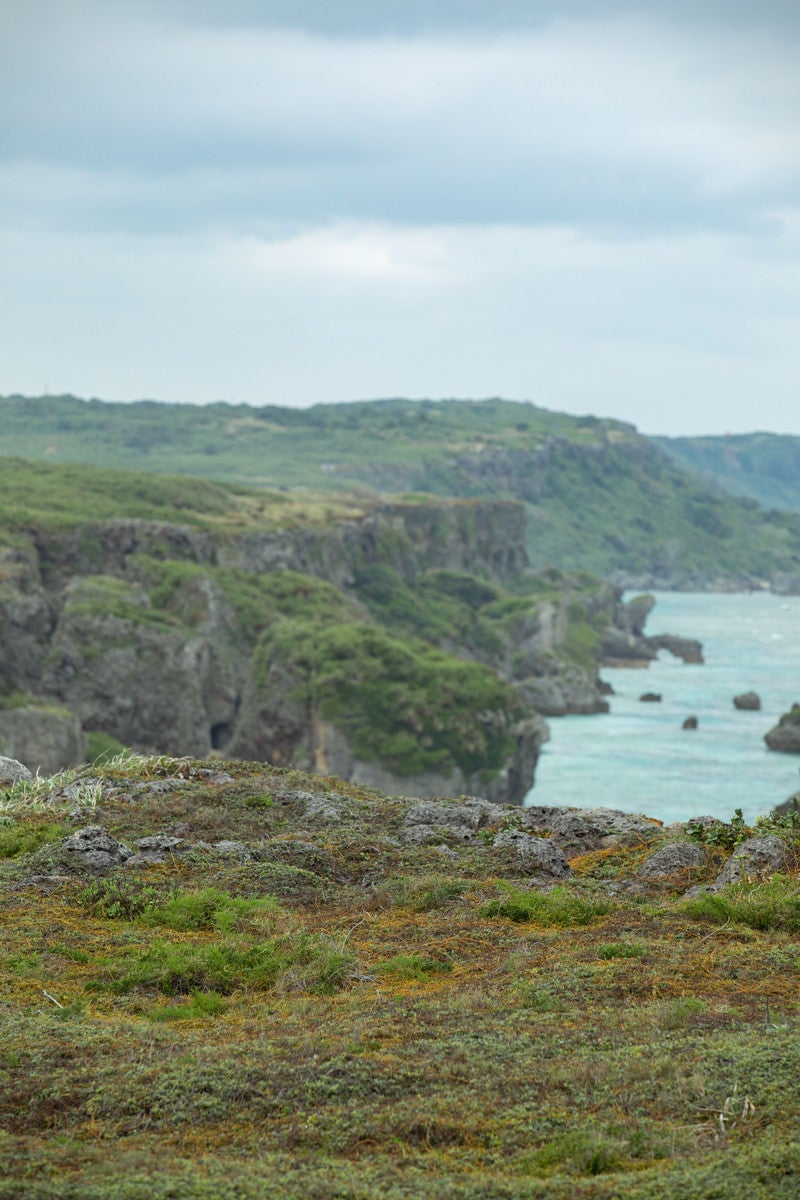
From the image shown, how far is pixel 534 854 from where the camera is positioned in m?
17.0

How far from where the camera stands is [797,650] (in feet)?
544

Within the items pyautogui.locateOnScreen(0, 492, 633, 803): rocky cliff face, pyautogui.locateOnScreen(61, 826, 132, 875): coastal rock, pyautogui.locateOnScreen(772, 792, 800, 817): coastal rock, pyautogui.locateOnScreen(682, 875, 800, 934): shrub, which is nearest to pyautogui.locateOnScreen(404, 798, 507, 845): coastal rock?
pyautogui.locateOnScreen(61, 826, 132, 875): coastal rock

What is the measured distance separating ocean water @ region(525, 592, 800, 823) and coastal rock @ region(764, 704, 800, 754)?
1193 millimetres

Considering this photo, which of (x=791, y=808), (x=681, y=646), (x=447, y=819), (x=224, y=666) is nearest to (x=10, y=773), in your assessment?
(x=447, y=819)

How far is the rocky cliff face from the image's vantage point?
7431cm

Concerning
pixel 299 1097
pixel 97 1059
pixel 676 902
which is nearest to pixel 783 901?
pixel 676 902

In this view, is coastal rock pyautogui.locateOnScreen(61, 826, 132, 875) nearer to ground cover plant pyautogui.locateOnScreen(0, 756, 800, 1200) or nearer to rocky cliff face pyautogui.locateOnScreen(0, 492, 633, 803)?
ground cover plant pyautogui.locateOnScreen(0, 756, 800, 1200)

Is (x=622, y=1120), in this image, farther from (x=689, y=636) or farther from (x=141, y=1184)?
(x=689, y=636)

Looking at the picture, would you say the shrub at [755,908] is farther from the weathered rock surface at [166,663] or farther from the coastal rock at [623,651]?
the coastal rock at [623,651]

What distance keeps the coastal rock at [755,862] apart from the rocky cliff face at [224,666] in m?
54.1

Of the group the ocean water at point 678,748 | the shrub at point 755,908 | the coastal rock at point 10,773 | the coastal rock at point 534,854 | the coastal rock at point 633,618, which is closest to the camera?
the shrub at point 755,908

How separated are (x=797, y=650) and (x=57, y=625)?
111 m

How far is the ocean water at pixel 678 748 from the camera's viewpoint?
84.4 m

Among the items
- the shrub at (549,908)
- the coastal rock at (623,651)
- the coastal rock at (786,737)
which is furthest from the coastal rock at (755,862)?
the coastal rock at (623,651)
